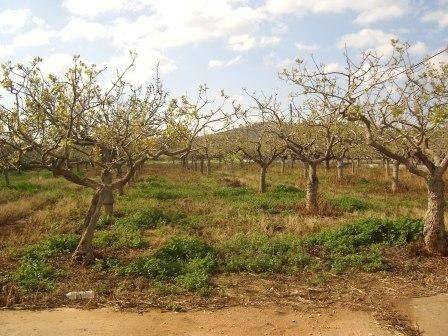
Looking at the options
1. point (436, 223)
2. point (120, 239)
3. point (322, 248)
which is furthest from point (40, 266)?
point (436, 223)

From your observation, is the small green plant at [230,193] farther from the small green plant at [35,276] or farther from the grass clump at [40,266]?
the small green plant at [35,276]

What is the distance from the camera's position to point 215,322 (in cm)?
815

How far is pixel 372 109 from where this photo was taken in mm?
13094

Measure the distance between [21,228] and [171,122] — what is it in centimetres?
730

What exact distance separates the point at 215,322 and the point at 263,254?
11.9 feet

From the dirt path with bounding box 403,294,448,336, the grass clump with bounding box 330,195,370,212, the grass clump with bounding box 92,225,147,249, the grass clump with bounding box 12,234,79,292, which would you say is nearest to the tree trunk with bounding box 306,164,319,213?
the grass clump with bounding box 330,195,370,212

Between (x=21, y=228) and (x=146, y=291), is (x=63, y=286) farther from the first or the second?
(x=21, y=228)

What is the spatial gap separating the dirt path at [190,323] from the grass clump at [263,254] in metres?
2.19

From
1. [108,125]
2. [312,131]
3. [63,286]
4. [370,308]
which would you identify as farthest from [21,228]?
[312,131]

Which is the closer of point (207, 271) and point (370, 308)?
point (370, 308)

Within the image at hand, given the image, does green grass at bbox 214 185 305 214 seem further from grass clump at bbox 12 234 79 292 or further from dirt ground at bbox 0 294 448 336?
dirt ground at bbox 0 294 448 336

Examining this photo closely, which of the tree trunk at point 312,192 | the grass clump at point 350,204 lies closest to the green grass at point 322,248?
the tree trunk at point 312,192

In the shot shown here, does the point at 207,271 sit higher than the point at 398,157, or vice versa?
the point at 398,157

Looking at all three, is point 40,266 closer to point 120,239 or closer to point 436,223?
point 120,239
